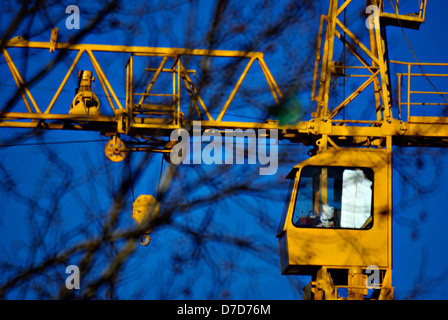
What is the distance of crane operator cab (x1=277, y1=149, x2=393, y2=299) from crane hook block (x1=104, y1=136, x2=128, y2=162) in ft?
15.0

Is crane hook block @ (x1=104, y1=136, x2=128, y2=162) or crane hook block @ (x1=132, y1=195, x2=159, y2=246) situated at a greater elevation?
crane hook block @ (x1=104, y1=136, x2=128, y2=162)

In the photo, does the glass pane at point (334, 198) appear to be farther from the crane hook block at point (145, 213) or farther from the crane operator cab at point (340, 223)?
the crane hook block at point (145, 213)

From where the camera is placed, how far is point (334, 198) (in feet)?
87.1

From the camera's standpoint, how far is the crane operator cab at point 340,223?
1053 inches

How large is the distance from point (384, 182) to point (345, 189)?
3.70 feet

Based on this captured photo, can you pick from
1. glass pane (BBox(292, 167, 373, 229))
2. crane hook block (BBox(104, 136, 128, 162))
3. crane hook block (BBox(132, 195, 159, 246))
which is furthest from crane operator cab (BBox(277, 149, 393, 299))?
crane hook block (BBox(132, 195, 159, 246))

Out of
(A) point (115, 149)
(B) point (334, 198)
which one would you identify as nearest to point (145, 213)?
(B) point (334, 198)

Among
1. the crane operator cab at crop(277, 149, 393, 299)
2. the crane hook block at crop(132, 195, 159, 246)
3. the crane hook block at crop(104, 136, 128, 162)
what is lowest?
the crane hook block at crop(132, 195, 159, 246)

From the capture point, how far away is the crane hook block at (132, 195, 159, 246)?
16203mm

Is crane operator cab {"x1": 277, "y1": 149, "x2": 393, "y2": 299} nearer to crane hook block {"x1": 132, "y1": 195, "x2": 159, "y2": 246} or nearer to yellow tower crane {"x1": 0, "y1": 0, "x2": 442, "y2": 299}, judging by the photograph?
yellow tower crane {"x1": 0, "y1": 0, "x2": 442, "y2": 299}

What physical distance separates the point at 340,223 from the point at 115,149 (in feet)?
20.6

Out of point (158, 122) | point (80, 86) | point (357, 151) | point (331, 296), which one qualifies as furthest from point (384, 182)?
point (80, 86)

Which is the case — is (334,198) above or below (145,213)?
above

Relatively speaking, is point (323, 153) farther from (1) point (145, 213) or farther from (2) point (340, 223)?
(1) point (145, 213)
